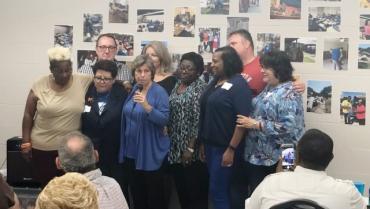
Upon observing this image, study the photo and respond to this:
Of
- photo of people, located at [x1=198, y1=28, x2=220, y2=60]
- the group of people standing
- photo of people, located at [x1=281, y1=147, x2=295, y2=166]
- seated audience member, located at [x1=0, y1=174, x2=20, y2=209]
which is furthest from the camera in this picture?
photo of people, located at [x1=198, y1=28, x2=220, y2=60]

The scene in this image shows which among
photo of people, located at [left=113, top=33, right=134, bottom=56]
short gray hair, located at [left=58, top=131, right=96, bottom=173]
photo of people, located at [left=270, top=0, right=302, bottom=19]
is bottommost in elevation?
short gray hair, located at [left=58, top=131, right=96, bottom=173]

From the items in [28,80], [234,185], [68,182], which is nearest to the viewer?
[68,182]

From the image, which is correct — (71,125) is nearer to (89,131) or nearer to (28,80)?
(89,131)

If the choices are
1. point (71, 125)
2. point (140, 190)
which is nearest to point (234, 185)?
point (140, 190)

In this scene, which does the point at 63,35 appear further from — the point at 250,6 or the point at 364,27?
the point at 364,27

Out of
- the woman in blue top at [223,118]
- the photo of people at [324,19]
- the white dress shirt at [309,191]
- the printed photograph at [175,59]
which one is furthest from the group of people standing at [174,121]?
the white dress shirt at [309,191]

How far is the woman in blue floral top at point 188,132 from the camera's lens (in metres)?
3.95

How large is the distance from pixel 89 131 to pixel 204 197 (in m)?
1.02

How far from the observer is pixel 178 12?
439cm

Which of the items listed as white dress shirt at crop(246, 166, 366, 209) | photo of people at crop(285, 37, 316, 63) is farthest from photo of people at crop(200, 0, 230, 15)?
white dress shirt at crop(246, 166, 366, 209)

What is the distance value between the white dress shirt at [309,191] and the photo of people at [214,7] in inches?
85.3

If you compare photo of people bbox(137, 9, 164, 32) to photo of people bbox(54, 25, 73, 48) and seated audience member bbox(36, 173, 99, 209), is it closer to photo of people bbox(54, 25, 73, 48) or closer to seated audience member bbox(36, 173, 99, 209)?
photo of people bbox(54, 25, 73, 48)

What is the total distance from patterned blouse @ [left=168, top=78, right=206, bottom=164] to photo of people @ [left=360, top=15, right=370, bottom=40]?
1242 mm

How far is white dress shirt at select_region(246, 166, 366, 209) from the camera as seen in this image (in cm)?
226
